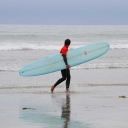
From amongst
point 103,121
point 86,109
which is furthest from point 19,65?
point 103,121

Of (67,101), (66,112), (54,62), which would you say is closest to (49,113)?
(66,112)

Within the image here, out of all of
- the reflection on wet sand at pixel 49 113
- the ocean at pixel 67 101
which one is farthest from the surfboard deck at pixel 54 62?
the reflection on wet sand at pixel 49 113

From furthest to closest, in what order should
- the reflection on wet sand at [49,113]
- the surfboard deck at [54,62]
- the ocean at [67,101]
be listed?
1. the surfboard deck at [54,62]
2. the ocean at [67,101]
3. the reflection on wet sand at [49,113]

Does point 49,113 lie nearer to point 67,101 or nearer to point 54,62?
point 67,101

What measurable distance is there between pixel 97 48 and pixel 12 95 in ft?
13.0

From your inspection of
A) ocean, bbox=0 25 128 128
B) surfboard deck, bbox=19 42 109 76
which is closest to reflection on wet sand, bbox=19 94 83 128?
ocean, bbox=0 25 128 128

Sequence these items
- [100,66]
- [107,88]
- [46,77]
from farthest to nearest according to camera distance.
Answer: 1. [100,66]
2. [46,77]
3. [107,88]

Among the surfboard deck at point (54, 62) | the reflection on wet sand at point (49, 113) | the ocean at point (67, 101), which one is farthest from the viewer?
the surfboard deck at point (54, 62)

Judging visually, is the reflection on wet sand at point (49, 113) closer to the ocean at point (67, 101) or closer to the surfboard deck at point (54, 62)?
the ocean at point (67, 101)

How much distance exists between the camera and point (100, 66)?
1977cm

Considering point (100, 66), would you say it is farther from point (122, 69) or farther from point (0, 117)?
point (0, 117)

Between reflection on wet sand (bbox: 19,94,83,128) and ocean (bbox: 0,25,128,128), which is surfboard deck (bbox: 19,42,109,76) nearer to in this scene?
ocean (bbox: 0,25,128,128)

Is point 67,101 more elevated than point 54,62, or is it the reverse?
point 54,62

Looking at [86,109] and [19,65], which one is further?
[19,65]
